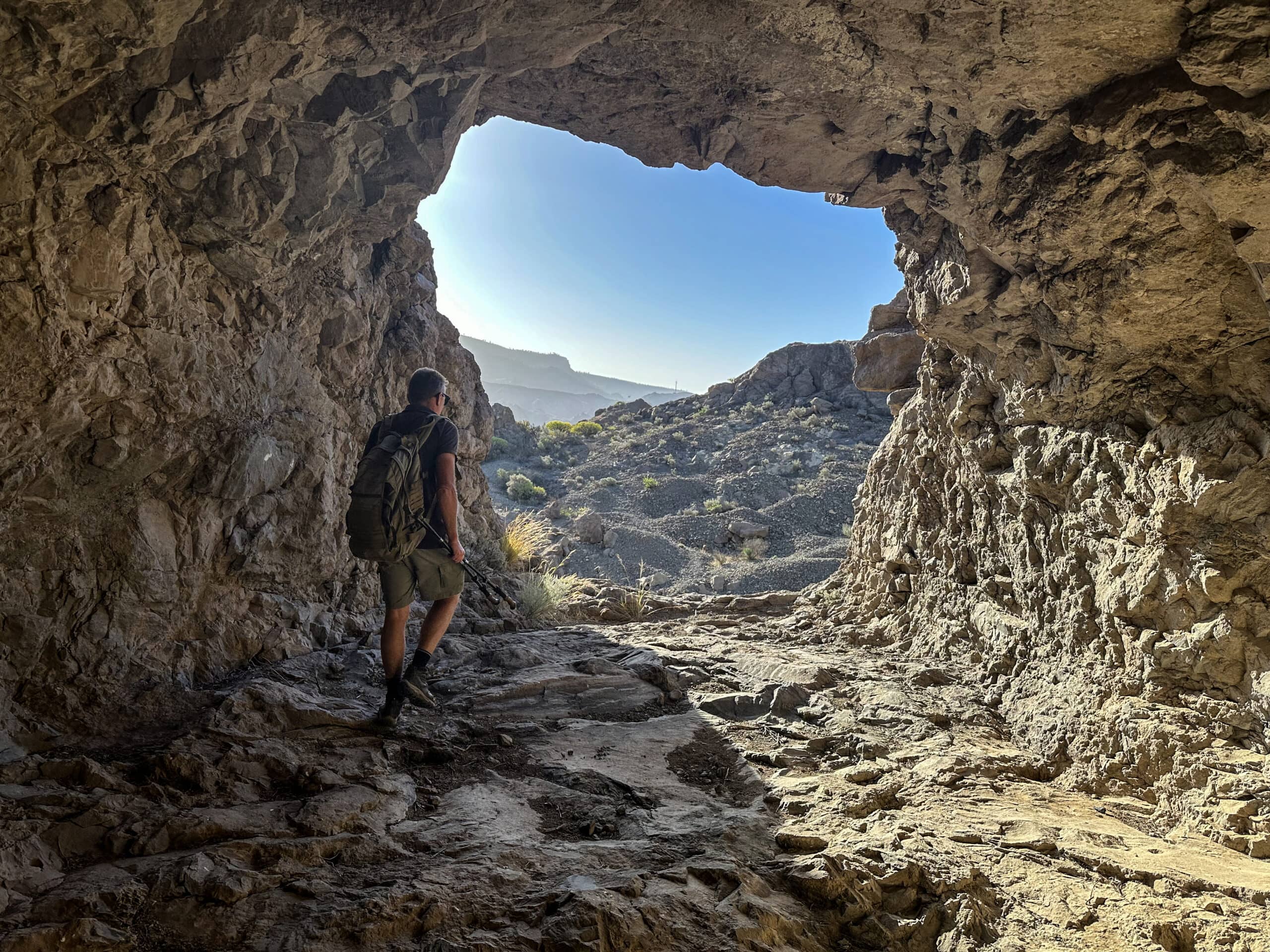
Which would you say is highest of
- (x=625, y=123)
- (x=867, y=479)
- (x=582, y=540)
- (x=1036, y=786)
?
(x=625, y=123)

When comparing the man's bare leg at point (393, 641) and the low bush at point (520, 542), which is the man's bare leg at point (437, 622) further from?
the low bush at point (520, 542)

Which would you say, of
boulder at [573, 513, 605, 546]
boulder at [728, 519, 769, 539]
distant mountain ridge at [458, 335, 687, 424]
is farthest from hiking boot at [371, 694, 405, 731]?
distant mountain ridge at [458, 335, 687, 424]

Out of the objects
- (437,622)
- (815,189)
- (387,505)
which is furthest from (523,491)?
(387,505)

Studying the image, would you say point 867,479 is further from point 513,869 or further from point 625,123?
point 513,869

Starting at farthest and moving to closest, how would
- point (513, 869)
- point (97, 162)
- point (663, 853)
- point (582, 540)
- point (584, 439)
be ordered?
1. point (584, 439)
2. point (582, 540)
3. point (97, 162)
4. point (663, 853)
5. point (513, 869)

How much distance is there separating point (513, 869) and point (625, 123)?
4776 mm

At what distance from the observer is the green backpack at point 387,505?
11.5ft

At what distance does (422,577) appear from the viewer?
150 inches

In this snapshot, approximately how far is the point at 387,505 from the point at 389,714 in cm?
104

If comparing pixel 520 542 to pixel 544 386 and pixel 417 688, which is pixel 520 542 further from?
pixel 544 386

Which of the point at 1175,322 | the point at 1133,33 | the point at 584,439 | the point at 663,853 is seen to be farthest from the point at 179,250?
A: the point at 584,439

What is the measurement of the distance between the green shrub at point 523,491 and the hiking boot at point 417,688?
605 inches

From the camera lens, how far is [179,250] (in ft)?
12.2

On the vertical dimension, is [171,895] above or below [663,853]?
below
